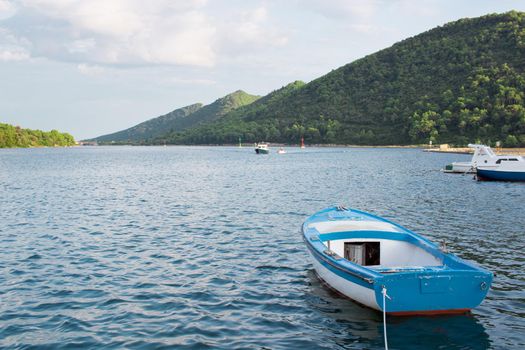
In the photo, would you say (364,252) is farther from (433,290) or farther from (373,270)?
(433,290)

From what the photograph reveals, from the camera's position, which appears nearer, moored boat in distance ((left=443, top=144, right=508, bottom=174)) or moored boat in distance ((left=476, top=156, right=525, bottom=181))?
moored boat in distance ((left=476, top=156, right=525, bottom=181))

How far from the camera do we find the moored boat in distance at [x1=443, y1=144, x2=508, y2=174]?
56.7 m

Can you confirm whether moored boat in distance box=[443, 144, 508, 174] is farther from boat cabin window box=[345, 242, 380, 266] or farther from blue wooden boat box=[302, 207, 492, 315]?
boat cabin window box=[345, 242, 380, 266]

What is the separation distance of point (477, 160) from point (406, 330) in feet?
176

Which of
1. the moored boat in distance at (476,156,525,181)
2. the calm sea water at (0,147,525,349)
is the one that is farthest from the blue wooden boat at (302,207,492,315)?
the moored boat in distance at (476,156,525,181)

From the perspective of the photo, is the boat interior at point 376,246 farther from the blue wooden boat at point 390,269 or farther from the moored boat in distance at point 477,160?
the moored boat in distance at point 477,160

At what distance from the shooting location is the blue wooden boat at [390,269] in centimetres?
1184

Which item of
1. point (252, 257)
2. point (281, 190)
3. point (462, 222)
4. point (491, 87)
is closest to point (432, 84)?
point (491, 87)

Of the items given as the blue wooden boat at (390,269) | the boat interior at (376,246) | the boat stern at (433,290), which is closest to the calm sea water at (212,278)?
the boat stern at (433,290)

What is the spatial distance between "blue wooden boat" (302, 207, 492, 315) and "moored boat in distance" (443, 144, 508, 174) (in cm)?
4378

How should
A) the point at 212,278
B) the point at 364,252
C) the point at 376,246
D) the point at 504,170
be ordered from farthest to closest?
the point at 504,170, the point at 212,278, the point at 364,252, the point at 376,246

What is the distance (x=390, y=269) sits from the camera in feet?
47.1

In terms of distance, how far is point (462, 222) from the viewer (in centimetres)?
2820

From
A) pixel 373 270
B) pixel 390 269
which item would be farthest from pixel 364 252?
pixel 373 270
